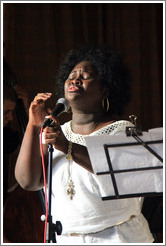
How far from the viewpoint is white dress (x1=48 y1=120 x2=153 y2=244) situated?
201cm

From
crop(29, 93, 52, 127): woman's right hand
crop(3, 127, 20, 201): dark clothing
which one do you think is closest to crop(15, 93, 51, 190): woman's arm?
crop(29, 93, 52, 127): woman's right hand

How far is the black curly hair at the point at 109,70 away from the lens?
240 centimetres

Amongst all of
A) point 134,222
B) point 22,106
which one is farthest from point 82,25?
point 134,222

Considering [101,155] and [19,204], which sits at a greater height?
[101,155]

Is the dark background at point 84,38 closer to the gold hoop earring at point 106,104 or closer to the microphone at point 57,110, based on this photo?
the gold hoop earring at point 106,104

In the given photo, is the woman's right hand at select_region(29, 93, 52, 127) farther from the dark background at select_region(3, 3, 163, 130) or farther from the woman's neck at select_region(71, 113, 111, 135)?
the dark background at select_region(3, 3, 163, 130)

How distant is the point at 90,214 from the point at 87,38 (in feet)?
6.80

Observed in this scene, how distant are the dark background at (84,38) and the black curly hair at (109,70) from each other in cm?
32

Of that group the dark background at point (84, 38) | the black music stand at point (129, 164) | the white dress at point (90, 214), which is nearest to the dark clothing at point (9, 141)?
the dark background at point (84, 38)

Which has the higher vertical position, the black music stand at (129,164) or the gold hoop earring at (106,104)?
the gold hoop earring at (106,104)

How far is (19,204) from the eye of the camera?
271 cm

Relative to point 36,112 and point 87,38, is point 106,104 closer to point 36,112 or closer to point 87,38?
point 36,112

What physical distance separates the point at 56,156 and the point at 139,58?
199 cm

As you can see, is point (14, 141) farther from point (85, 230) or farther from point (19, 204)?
point (85, 230)
